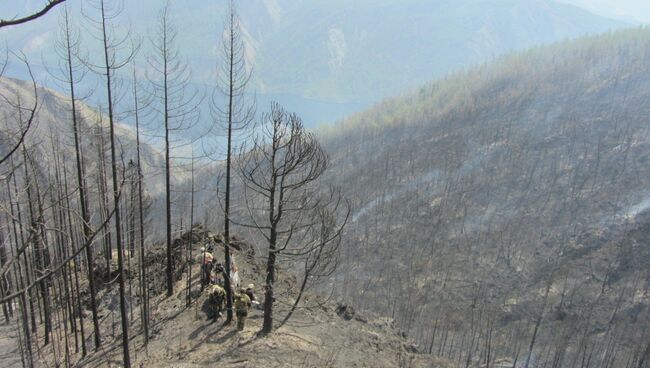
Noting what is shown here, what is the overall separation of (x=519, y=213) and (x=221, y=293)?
40.6m

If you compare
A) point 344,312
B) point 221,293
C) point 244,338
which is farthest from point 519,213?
point 244,338

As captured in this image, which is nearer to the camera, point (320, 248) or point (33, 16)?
point (33, 16)

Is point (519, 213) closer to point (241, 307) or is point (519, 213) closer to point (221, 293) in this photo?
point (221, 293)

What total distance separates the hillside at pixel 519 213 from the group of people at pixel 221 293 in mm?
17231

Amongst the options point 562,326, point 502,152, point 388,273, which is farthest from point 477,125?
point 562,326

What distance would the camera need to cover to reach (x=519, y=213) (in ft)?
162

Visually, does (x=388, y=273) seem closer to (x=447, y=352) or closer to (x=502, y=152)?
(x=447, y=352)

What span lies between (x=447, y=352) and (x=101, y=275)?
76.7 feet

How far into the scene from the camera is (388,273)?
4728cm

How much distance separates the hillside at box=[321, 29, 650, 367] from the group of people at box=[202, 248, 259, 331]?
17.2 m

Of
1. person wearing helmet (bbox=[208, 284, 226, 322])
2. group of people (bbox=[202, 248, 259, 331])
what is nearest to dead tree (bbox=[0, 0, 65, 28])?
group of people (bbox=[202, 248, 259, 331])

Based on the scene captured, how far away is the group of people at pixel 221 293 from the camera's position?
14914 mm

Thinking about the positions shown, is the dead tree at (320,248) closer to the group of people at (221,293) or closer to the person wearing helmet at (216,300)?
the group of people at (221,293)

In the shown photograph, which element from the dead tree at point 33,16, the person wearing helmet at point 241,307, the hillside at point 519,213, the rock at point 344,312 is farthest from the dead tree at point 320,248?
the hillside at point 519,213
